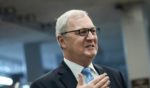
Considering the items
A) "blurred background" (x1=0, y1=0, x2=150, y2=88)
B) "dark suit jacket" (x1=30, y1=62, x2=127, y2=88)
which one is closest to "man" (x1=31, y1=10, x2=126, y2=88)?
"dark suit jacket" (x1=30, y1=62, x2=127, y2=88)

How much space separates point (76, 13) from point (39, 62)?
11.8 m

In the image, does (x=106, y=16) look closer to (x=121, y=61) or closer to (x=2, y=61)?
(x=2, y=61)

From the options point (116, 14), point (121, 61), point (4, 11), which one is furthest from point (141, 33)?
point (121, 61)

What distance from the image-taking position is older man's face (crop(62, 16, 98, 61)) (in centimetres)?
226

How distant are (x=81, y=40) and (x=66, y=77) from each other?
209 millimetres

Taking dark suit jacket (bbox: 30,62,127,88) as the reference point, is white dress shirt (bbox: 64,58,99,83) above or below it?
above

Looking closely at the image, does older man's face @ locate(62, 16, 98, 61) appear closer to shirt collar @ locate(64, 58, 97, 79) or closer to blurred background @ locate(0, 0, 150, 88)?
shirt collar @ locate(64, 58, 97, 79)

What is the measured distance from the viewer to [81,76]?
2.14 meters

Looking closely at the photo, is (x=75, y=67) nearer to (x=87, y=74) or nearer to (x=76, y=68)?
(x=76, y=68)

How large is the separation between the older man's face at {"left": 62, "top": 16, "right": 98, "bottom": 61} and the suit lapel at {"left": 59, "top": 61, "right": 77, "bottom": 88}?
0.28 ft

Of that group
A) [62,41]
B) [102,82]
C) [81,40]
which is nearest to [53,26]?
[62,41]

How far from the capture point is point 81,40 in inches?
89.8

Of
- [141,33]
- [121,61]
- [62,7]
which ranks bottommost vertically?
[121,61]

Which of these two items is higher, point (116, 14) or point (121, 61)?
point (116, 14)
